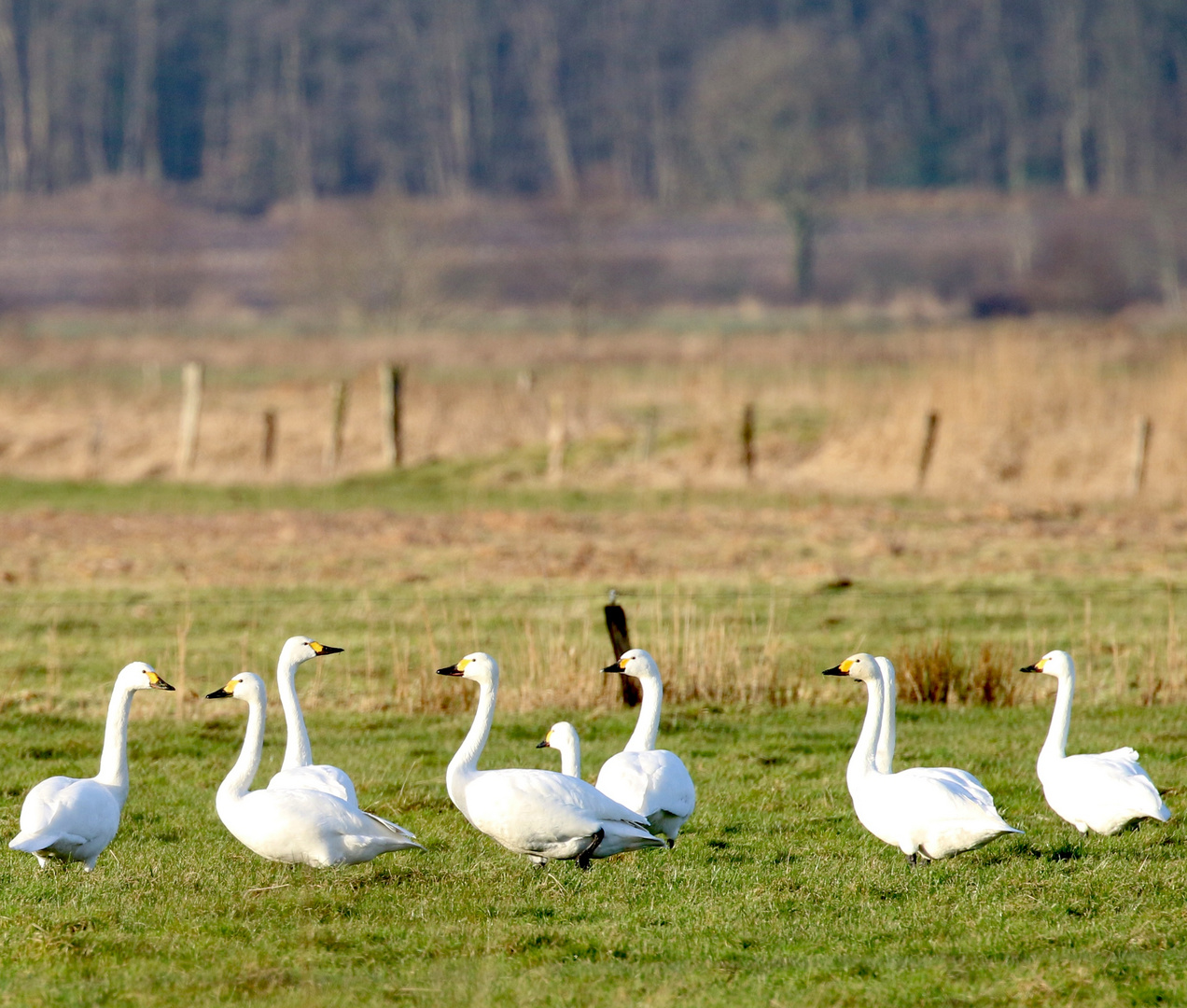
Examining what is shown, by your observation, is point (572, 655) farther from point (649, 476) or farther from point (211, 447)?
point (211, 447)

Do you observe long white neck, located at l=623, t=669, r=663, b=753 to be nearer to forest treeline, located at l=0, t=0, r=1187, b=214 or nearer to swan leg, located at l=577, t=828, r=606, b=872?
swan leg, located at l=577, t=828, r=606, b=872

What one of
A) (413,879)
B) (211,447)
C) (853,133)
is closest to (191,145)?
(853,133)

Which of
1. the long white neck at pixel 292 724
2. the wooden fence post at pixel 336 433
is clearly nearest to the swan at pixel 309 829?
the long white neck at pixel 292 724

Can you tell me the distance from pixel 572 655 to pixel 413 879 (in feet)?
19.4

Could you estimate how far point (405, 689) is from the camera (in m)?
13.7

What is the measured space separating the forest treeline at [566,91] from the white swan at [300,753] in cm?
9206

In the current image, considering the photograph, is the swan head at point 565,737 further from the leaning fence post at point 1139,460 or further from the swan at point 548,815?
the leaning fence post at point 1139,460

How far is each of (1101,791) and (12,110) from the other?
11321 centimetres

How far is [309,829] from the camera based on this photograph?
784cm

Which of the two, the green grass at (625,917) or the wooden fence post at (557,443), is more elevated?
the wooden fence post at (557,443)

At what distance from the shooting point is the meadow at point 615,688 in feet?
22.6

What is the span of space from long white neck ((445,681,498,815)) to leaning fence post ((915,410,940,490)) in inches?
858

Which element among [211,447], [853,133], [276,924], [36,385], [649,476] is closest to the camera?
[276,924]

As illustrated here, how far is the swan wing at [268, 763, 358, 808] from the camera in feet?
27.2
